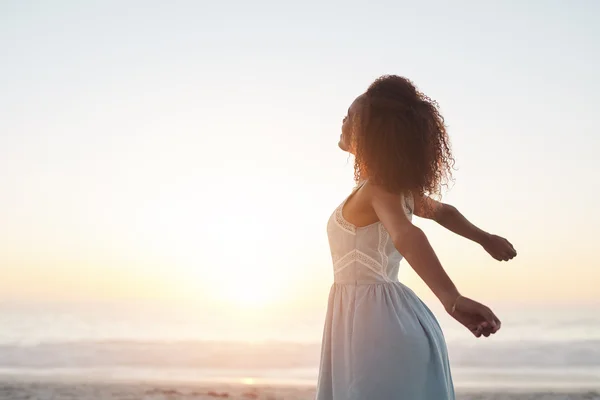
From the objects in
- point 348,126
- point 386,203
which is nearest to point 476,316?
point 386,203

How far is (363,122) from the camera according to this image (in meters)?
2.76

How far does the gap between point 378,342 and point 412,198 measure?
503 millimetres

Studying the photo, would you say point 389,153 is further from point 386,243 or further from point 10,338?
point 10,338

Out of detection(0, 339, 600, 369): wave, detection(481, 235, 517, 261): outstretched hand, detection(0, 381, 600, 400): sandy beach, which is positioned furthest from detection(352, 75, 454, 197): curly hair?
detection(0, 339, 600, 369): wave

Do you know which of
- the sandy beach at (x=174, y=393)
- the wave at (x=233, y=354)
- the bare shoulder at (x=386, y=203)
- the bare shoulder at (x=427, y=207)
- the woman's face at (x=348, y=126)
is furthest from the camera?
the wave at (x=233, y=354)

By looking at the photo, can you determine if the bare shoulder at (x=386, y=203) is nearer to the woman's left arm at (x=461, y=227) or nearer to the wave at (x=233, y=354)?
the woman's left arm at (x=461, y=227)

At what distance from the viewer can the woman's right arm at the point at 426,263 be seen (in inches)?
91.5

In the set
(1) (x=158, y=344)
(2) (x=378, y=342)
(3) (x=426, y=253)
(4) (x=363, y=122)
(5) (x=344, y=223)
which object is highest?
(1) (x=158, y=344)

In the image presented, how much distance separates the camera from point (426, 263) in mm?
2469

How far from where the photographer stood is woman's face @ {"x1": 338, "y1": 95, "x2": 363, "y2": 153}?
9.37 feet

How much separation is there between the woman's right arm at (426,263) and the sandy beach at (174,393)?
23.2ft

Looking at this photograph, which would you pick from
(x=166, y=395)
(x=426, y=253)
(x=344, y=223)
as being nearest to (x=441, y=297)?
(x=426, y=253)

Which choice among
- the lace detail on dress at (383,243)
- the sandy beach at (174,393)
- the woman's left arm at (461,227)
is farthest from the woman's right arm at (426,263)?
the sandy beach at (174,393)

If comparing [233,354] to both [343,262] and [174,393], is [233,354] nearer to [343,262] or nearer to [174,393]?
[174,393]
